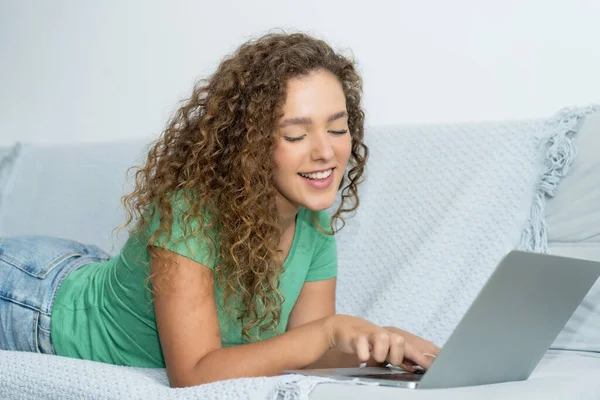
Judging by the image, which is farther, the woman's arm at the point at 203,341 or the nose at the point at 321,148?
the nose at the point at 321,148

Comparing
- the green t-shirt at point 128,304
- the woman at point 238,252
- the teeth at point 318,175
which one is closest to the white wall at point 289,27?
the woman at point 238,252

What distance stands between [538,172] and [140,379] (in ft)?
2.90

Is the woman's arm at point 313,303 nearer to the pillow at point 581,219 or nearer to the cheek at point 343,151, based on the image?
the cheek at point 343,151

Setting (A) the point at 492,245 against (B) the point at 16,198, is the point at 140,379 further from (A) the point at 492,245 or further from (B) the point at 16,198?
(B) the point at 16,198

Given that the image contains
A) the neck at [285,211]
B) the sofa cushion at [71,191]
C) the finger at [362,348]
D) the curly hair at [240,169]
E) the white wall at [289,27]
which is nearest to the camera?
the finger at [362,348]

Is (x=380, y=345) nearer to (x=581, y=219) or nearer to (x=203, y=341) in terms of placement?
(x=203, y=341)

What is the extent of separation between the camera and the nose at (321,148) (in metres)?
1.35

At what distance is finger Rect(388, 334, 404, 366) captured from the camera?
3.64 ft

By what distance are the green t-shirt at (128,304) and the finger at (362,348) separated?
37cm

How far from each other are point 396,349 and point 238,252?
36cm

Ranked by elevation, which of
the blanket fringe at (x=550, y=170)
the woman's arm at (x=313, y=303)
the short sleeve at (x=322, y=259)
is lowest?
the woman's arm at (x=313, y=303)

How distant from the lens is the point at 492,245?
1.62m

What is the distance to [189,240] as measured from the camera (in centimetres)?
129

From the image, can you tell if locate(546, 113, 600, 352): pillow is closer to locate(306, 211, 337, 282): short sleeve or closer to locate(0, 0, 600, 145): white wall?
locate(0, 0, 600, 145): white wall
